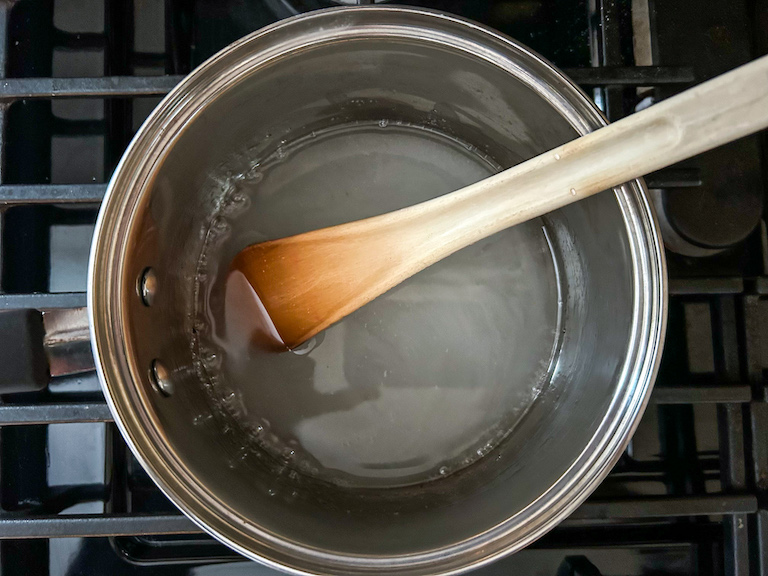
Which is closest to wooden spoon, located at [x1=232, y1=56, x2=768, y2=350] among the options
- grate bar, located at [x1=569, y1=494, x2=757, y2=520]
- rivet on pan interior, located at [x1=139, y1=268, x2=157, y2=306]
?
rivet on pan interior, located at [x1=139, y1=268, x2=157, y2=306]

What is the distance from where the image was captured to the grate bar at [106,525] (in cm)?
56

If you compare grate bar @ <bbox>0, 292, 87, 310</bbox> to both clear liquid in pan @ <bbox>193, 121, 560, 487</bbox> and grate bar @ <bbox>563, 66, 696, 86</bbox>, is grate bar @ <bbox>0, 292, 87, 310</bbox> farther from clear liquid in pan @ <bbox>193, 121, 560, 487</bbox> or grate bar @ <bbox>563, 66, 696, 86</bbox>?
grate bar @ <bbox>563, 66, 696, 86</bbox>

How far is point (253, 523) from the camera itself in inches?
20.6

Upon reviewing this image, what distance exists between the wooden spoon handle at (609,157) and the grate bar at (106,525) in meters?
0.37

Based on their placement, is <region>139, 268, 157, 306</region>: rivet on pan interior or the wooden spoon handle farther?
<region>139, 268, 157, 306</region>: rivet on pan interior

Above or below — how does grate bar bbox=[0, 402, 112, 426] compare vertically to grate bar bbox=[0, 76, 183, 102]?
below

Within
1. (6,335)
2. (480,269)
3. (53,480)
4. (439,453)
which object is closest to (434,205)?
(480,269)

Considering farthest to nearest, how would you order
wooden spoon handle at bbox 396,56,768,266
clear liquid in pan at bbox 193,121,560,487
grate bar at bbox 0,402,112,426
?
clear liquid in pan at bbox 193,121,560,487 → grate bar at bbox 0,402,112,426 → wooden spoon handle at bbox 396,56,768,266

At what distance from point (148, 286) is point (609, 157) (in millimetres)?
459

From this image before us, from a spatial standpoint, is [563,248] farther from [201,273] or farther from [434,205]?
[201,273]

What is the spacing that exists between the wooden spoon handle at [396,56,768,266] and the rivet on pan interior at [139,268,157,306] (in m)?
0.28

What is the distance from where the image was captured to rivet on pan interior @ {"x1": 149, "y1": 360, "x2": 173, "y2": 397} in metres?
→ 0.56

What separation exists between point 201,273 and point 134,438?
0.88 feet

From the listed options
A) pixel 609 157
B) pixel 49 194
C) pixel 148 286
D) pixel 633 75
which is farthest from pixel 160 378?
pixel 633 75
